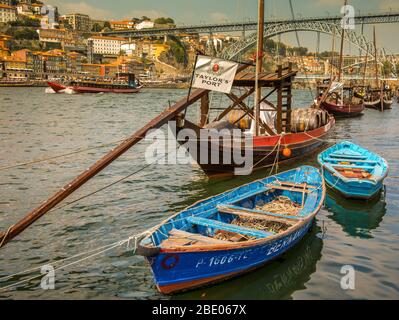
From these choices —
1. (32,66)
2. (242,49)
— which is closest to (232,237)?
(242,49)

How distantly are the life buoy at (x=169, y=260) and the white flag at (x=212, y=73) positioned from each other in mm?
6279

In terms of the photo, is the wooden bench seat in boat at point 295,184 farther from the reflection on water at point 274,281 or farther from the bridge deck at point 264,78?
the bridge deck at point 264,78

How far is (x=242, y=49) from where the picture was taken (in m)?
118

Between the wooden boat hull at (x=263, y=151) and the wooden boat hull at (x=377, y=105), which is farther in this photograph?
the wooden boat hull at (x=377, y=105)

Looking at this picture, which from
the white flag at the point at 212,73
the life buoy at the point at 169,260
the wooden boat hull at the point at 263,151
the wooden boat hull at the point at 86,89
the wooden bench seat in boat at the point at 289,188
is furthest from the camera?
the wooden boat hull at the point at 86,89

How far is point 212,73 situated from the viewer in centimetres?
1219

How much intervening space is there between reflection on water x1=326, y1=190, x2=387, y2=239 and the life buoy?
5.82 m

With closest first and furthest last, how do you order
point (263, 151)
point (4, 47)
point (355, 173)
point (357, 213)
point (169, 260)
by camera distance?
point (169, 260) < point (357, 213) < point (355, 173) < point (263, 151) < point (4, 47)

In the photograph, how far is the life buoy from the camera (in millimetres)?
6988

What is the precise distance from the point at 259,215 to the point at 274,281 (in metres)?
1.62

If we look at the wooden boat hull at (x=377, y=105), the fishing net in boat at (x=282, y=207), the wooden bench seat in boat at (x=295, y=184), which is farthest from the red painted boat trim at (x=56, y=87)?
the fishing net in boat at (x=282, y=207)

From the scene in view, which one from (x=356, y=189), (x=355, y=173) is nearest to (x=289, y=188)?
(x=356, y=189)

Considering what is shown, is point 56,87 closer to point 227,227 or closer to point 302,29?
point 302,29

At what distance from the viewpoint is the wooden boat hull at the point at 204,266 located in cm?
711
